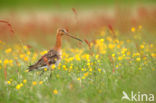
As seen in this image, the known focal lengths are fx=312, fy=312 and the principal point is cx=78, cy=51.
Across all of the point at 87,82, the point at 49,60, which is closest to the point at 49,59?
the point at 49,60

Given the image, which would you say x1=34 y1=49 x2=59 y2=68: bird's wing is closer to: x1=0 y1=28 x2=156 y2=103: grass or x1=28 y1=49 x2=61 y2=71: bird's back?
x1=28 y1=49 x2=61 y2=71: bird's back

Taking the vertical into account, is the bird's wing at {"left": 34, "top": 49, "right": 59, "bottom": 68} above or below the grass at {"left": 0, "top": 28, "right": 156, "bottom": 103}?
above

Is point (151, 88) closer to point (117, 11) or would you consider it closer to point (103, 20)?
point (117, 11)

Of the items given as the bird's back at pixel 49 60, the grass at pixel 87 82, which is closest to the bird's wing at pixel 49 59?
the bird's back at pixel 49 60

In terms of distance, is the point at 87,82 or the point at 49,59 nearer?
the point at 87,82

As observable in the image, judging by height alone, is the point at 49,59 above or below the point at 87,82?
above

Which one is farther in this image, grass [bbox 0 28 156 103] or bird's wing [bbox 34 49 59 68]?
bird's wing [bbox 34 49 59 68]

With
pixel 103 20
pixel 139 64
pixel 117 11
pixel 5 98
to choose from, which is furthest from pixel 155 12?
pixel 5 98

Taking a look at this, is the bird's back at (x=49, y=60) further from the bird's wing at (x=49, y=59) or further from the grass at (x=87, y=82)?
the grass at (x=87, y=82)

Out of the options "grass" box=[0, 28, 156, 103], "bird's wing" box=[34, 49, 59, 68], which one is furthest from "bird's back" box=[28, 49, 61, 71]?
"grass" box=[0, 28, 156, 103]

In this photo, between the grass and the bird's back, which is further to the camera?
the bird's back

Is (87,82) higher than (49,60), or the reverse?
(49,60)

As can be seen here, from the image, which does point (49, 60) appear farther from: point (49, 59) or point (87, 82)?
point (87, 82)

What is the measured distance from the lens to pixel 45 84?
6219mm
